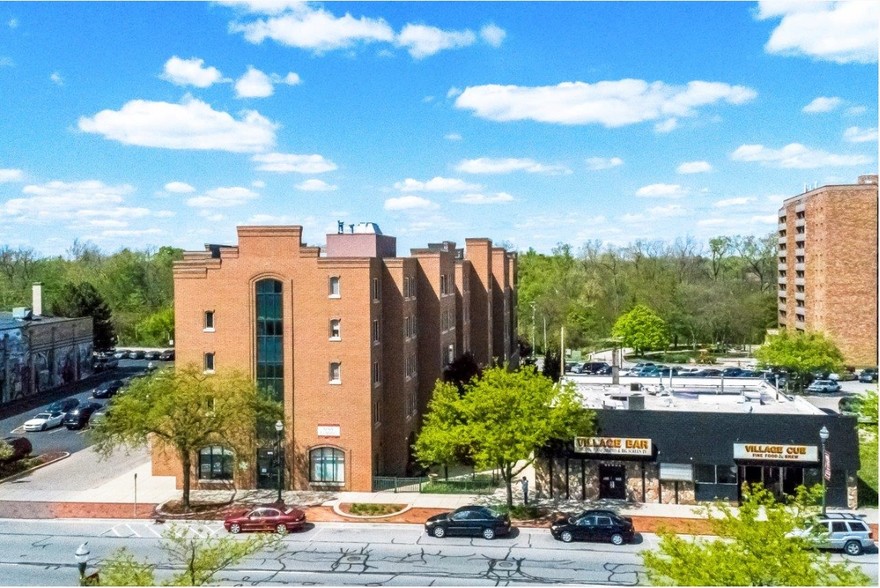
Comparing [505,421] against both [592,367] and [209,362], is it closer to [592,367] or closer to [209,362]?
[209,362]

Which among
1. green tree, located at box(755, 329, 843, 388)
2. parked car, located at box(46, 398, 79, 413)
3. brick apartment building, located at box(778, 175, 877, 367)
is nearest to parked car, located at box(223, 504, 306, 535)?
parked car, located at box(46, 398, 79, 413)

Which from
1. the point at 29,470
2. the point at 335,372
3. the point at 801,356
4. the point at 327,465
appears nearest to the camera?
the point at 327,465

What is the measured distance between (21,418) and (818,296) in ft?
266

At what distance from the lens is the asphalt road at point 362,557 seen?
2795 centimetres

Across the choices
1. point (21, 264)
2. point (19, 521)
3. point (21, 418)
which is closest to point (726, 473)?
point (19, 521)

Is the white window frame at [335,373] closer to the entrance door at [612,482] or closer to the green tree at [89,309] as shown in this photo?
the entrance door at [612,482]

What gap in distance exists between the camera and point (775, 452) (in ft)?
120

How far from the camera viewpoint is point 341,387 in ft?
133

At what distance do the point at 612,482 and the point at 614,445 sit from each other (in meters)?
1.89

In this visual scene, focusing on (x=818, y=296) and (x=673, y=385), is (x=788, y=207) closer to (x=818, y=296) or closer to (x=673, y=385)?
(x=818, y=296)

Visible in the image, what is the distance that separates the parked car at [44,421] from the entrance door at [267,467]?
24.4 meters

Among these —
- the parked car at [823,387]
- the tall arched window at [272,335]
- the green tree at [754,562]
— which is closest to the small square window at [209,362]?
the tall arched window at [272,335]

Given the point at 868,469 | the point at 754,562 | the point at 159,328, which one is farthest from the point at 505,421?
the point at 159,328

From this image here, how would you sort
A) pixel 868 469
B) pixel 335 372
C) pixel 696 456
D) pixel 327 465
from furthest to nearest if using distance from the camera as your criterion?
pixel 868 469 < pixel 335 372 < pixel 327 465 < pixel 696 456
